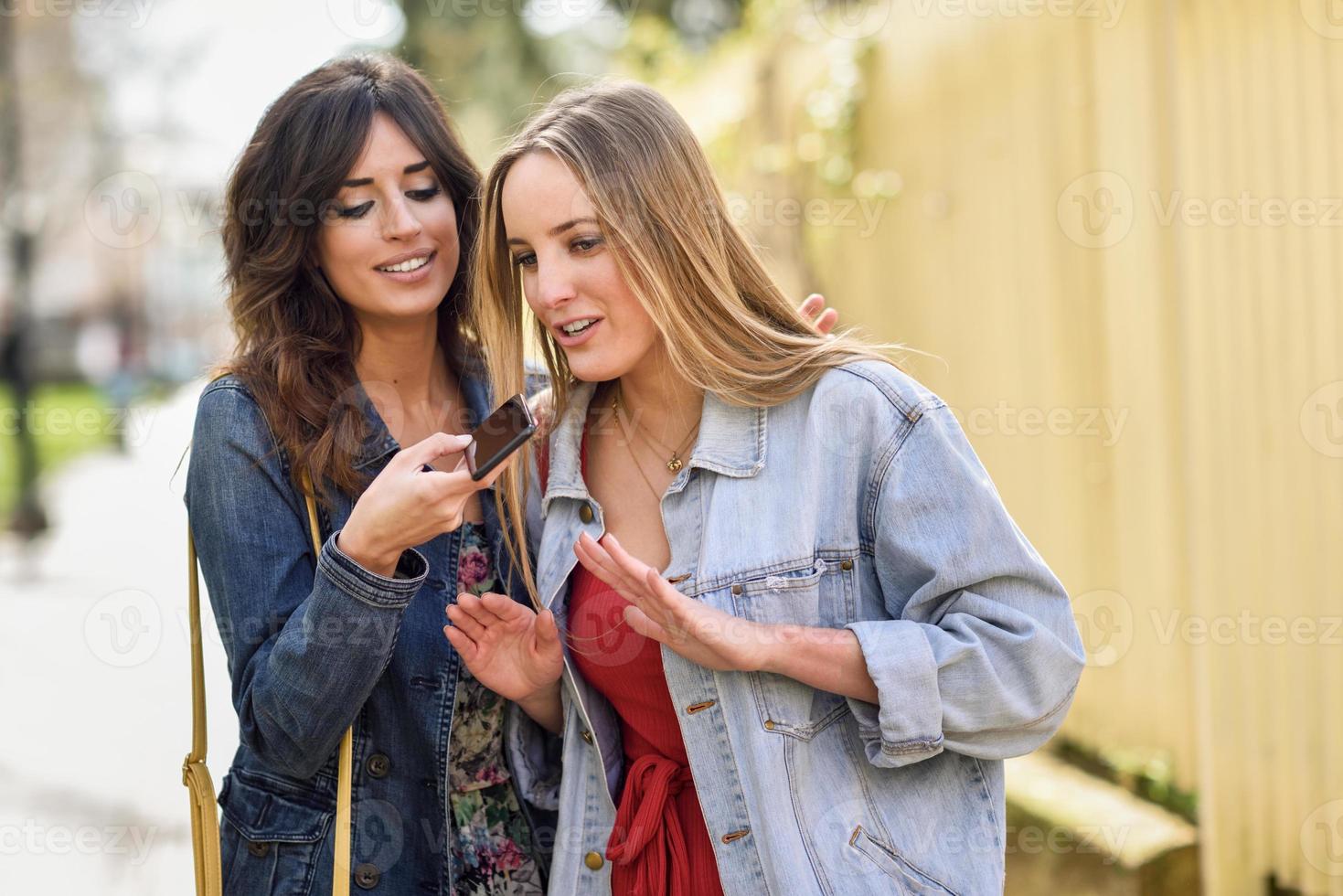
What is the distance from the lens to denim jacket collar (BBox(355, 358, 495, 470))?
2641 millimetres

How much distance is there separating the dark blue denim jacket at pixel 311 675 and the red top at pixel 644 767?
0.32 metres

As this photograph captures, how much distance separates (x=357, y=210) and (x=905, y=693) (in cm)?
156

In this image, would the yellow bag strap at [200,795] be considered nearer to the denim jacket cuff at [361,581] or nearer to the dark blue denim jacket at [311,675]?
the dark blue denim jacket at [311,675]

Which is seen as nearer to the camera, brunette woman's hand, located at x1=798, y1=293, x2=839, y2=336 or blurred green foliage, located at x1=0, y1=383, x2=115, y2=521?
brunette woman's hand, located at x1=798, y1=293, x2=839, y2=336

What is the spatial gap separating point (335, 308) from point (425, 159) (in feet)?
1.29

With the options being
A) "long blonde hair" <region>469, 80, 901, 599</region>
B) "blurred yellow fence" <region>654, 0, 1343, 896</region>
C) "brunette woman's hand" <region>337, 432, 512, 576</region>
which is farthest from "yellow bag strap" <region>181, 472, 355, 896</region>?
"blurred yellow fence" <region>654, 0, 1343, 896</region>

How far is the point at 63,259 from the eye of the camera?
2947 cm

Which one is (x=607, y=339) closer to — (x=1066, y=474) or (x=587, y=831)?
(x=587, y=831)

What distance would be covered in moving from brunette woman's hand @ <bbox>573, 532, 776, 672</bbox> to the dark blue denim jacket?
0.42 meters

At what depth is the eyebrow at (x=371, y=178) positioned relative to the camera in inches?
105

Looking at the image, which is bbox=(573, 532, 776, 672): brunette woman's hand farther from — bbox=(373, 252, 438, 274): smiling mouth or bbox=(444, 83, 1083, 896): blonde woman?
bbox=(373, 252, 438, 274): smiling mouth

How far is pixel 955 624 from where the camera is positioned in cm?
207

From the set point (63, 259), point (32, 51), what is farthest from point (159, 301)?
point (32, 51)

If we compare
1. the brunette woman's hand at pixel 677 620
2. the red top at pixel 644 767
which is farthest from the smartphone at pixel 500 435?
the red top at pixel 644 767
